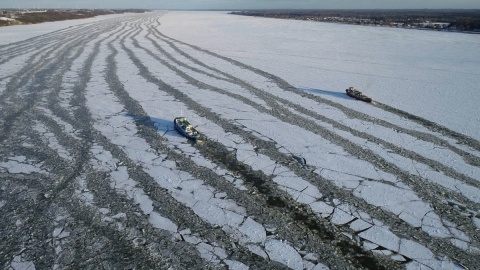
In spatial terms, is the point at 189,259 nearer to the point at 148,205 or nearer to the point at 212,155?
the point at 148,205

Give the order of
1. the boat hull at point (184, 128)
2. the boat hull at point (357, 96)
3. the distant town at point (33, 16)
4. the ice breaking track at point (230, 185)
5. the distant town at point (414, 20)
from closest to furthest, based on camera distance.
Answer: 1. the ice breaking track at point (230, 185)
2. the boat hull at point (184, 128)
3. the boat hull at point (357, 96)
4. the distant town at point (414, 20)
5. the distant town at point (33, 16)

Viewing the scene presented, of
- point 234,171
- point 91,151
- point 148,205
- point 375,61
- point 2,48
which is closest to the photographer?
point 148,205

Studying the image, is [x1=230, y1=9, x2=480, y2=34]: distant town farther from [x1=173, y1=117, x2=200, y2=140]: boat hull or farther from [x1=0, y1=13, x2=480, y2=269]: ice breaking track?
[x1=173, y1=117, x2=200, y2=140]: boat hull

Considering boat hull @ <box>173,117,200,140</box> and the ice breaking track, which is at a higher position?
boat hull @ <box>173,117,200,140</box>

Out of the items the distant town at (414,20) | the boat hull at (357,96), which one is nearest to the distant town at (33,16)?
the boat hull at (357,96)

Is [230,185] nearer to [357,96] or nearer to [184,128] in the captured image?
[184,128]

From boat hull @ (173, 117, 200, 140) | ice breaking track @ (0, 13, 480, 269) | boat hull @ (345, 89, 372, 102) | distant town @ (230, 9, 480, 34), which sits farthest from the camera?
distant town @ (230, 9, 480, 34)

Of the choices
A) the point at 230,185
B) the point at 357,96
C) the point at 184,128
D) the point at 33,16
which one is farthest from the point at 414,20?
the point at 230,185

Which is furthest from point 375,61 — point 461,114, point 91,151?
point 91,151

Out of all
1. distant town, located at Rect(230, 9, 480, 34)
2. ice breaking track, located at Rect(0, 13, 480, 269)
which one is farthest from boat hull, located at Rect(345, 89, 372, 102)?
distant town, located at Rect(230, 9, 480, 34)

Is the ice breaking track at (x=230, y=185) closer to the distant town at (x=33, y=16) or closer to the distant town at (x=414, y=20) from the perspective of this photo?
the distant town at (x=414, y=20)

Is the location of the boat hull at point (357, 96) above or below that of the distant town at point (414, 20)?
below
